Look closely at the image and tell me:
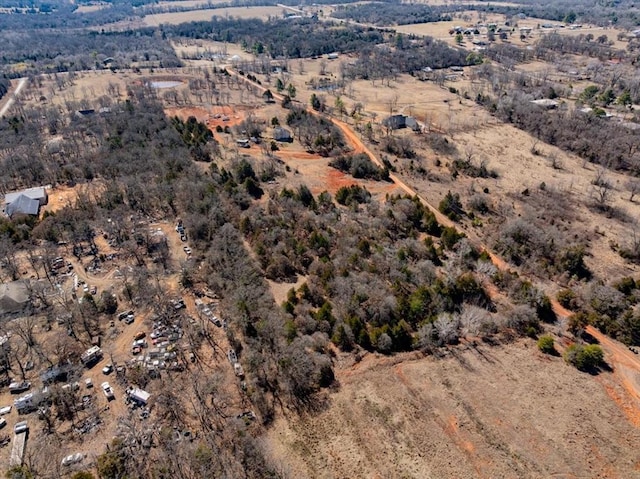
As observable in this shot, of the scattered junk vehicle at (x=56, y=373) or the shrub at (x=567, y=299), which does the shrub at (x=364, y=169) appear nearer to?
the shrub at (x=567, y=299)

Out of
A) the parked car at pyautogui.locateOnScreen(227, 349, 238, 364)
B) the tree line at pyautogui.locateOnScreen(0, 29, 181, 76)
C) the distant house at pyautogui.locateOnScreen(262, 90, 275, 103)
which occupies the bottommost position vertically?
the parked car at pyautogui.locateOnScreen(227, 349, 238, 364)

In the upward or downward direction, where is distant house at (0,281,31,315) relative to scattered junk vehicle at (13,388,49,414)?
upward

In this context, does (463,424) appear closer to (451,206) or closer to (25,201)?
(451,206)

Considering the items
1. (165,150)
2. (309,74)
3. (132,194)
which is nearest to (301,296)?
(132,194)

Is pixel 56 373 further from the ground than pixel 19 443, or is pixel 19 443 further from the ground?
pixel 56 373

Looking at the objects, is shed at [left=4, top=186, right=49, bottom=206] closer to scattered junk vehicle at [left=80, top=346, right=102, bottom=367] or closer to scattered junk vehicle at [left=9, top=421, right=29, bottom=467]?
scattered junk vehicle at [left=80, top=346, right=102, bottom=367]

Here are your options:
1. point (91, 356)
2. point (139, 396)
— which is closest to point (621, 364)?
point (139, 396)

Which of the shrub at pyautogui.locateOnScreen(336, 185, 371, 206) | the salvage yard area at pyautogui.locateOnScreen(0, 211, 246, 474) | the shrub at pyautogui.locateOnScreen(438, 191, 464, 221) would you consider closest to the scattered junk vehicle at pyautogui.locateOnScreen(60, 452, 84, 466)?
the salvage yard area at pyautogui.locateOnScreen(0, 211, 246, 474)

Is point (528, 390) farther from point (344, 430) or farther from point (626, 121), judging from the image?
point (626, 121)
